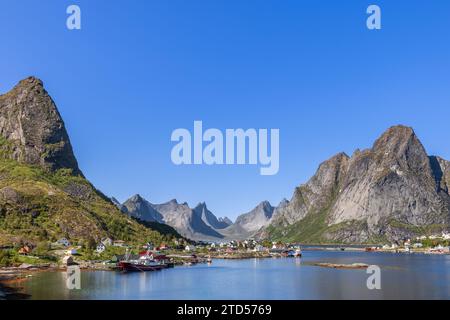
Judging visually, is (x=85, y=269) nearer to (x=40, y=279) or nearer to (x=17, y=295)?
(x=40, y=279)

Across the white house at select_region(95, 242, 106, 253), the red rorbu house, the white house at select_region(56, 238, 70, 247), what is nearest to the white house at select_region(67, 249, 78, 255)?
the white house at select_region(95, 242, 106, 253)

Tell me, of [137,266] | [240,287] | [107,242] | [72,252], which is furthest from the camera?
[107,242]

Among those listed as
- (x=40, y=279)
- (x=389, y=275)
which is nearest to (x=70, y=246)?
(x=40, y=279)

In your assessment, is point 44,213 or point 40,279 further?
point 44,213

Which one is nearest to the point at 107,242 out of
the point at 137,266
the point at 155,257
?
the point at 155,257

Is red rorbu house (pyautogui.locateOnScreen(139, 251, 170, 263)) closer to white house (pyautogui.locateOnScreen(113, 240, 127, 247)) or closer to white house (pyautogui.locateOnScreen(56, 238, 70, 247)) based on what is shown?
white house (pyautogui.locateOnScreen(113, 240, 127, 247))

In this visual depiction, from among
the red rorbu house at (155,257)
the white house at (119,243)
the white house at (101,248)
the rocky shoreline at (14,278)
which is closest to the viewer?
the rocky shoreline at (14,278)

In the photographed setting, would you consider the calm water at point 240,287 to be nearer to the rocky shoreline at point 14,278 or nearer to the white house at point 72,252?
the rocky shoreline at point 14,278

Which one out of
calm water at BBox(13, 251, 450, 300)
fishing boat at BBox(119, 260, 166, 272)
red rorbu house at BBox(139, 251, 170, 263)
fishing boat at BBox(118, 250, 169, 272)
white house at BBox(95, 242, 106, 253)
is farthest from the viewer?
white house at BBox(95, 242, 106, 253)

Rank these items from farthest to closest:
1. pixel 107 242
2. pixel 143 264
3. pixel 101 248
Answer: pixel 107 242 < pixel 101 248 < pixel 143 264

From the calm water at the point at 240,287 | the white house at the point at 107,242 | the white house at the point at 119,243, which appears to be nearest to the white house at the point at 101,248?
the white house at the point at 107,242

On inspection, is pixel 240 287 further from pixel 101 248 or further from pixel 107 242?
pixel 107 242
